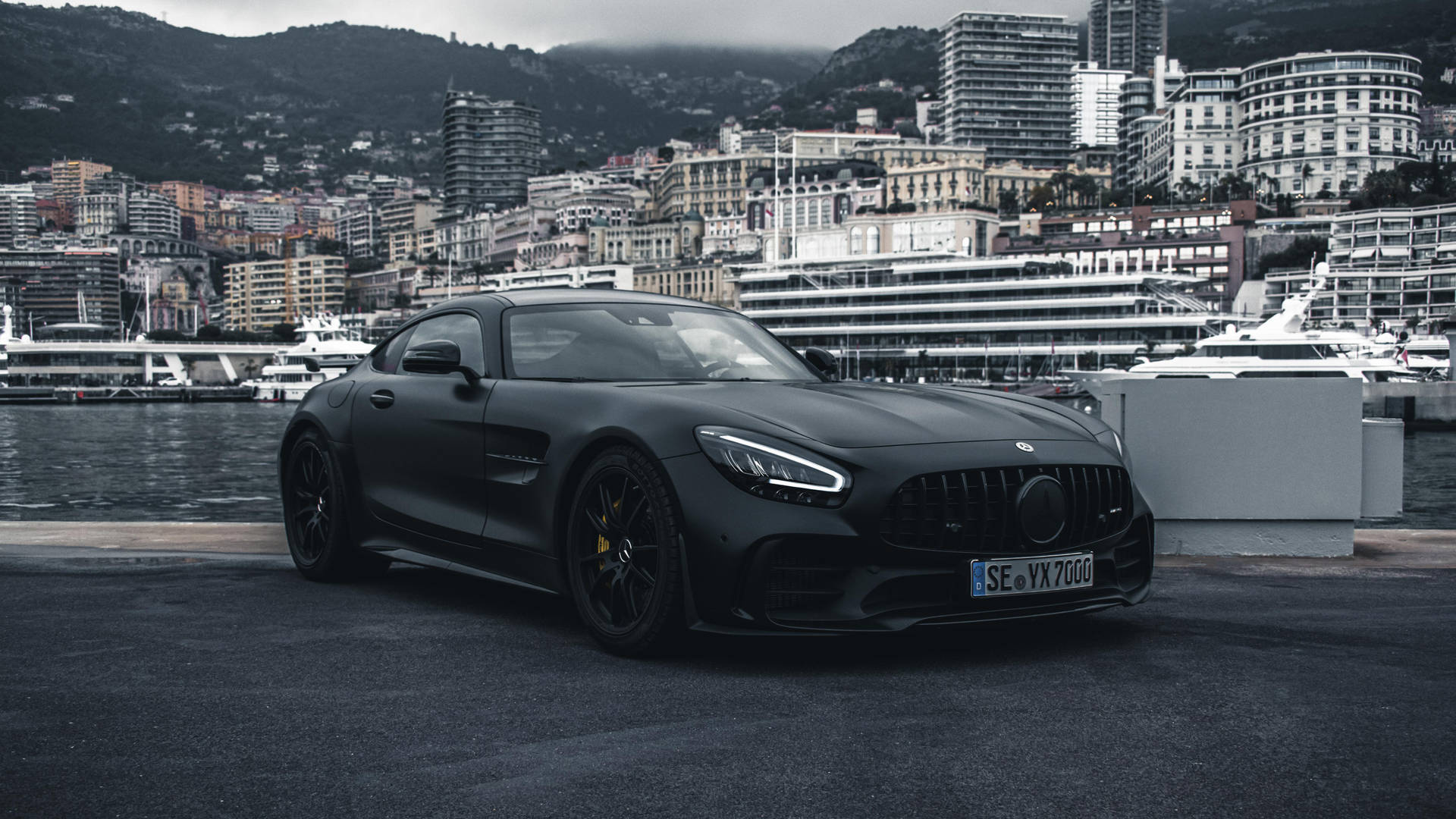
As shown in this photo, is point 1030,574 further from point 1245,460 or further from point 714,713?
point 1245,460

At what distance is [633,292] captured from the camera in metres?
5.52

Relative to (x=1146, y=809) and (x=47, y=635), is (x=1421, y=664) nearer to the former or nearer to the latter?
(x=1146, y=809)

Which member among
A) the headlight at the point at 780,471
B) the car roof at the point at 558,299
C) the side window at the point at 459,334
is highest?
the car roof at the point at 558,299

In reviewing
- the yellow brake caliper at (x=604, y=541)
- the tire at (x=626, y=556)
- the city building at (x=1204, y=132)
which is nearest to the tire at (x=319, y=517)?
the tire at (x=626, y=556)

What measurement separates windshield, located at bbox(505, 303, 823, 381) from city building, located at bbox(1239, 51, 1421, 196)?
6220 inches

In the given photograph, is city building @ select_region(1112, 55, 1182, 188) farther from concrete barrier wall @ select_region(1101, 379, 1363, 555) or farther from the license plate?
the license plate

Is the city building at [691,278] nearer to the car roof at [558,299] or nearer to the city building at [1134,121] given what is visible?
the city building at [1134,121]

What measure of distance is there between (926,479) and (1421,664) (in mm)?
1597

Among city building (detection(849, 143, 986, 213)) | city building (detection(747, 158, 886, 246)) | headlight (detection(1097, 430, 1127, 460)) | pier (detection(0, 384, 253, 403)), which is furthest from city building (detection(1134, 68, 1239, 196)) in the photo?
headlight (detection(1097, 430, 1127, 460))

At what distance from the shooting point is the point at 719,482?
3877mm

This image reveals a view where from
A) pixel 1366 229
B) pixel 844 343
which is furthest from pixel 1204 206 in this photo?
pixel 844 343

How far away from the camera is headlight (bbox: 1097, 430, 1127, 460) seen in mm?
4539

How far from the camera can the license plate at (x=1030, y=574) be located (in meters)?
3.91

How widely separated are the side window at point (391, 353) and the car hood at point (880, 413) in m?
1.75
